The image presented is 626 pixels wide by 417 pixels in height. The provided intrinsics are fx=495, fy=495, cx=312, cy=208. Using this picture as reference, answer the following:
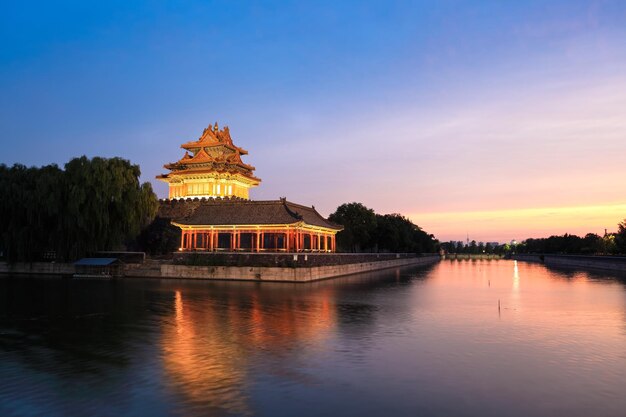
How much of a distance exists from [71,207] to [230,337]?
27.8m

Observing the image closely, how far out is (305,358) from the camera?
41.8 ft

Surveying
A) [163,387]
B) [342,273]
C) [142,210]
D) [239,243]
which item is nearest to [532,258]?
[342,273]

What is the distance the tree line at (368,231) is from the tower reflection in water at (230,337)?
Result: 38402mm

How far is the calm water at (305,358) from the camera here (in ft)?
30.1

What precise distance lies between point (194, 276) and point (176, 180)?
99.2ft

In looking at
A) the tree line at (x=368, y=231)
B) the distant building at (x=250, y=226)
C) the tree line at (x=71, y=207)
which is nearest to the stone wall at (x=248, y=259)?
the distant building at (x=250, y=226)

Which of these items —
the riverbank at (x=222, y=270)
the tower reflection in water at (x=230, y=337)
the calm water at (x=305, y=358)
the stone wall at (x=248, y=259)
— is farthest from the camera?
the stone wall at (x=248, y=259)

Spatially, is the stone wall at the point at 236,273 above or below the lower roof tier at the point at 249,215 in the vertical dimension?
below

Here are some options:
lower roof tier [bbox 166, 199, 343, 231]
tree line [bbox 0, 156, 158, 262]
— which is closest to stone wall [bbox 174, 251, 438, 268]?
lower roof tier [bbox 166, 199, 343, 231]

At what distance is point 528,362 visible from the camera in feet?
41.6

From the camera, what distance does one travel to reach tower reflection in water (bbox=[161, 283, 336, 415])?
998 centimetres

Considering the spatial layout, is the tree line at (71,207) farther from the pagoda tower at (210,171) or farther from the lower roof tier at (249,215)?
the pagoda tower at (210,171)

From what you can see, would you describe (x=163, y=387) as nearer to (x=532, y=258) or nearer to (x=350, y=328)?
(x=350, y=328)

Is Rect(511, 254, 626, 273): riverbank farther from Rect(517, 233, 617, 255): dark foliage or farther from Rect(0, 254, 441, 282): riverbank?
Rect(0, 254, 441, 282): riverbank
